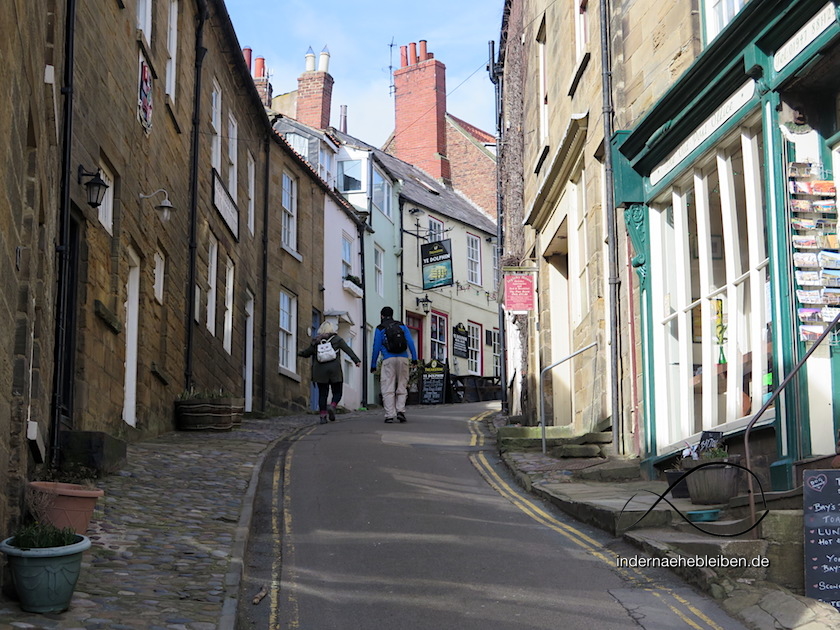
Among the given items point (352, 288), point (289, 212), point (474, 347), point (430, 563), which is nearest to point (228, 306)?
point (289, 212)

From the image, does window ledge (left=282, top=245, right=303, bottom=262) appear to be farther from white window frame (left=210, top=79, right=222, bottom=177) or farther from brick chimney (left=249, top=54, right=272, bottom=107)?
brick chimney (left=249, top=54, right=272, bottom=107)

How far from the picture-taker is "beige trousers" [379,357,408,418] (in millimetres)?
18141

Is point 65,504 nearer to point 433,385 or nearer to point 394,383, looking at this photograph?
point 394,383

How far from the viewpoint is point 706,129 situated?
9.74 m

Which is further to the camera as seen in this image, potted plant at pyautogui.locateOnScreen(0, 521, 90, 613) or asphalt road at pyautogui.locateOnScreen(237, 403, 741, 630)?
asphalt road at pyautogui.locateOnScreen(237, 403, 741, 630)

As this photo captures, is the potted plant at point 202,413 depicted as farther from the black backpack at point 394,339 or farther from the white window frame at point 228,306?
the white window frame at point 228,306

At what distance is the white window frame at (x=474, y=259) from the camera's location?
37.4 meters

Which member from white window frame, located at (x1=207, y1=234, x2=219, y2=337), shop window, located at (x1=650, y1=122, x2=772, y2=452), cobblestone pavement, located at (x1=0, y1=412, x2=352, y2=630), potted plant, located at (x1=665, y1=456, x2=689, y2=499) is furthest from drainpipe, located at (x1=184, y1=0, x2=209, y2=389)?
potted plant, located at (x1=665, y1=456, x2=689, y2=499)

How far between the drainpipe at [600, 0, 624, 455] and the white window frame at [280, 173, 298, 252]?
13.4 metres

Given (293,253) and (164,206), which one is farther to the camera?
(293,253)

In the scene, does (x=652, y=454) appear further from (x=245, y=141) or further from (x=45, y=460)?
(x=245, y=141)

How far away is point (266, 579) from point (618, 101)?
7081 mm

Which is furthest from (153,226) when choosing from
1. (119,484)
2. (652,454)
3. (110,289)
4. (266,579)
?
(266,579)

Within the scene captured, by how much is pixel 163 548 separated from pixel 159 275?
26.8 ft
